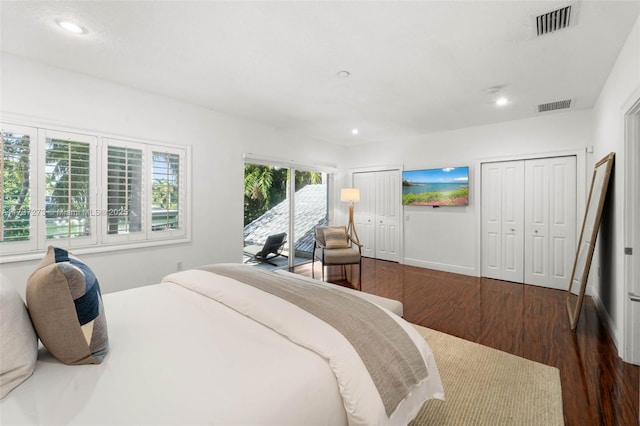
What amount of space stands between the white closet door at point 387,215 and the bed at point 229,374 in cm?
430

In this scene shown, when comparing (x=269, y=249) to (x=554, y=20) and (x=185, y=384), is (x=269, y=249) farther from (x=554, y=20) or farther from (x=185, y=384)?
(x=554, y=20)

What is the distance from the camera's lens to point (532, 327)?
2828 mm

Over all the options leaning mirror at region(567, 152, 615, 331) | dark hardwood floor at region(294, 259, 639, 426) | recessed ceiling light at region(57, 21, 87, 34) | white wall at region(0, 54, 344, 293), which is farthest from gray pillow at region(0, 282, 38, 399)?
leaning mirror at region(567, 152, 615, 331)

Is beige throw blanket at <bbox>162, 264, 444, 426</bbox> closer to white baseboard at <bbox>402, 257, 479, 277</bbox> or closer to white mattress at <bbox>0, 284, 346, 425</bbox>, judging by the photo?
white mattress at <bbox>0, 284, 346, 425</bbox>

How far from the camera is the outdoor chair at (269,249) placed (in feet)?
15.4

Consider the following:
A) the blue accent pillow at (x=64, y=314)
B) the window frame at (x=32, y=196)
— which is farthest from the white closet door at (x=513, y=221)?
the window frame at (x=32, y=196)

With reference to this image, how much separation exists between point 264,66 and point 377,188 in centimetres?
384

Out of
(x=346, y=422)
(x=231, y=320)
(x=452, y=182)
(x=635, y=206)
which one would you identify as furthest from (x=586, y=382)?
(x=452, y=182)

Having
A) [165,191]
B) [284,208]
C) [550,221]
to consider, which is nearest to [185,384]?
[165,191]

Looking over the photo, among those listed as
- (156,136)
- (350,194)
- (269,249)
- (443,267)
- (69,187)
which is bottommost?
(443,267)

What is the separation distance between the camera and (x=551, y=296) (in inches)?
148

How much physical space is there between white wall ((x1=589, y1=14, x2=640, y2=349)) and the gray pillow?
3.70 m

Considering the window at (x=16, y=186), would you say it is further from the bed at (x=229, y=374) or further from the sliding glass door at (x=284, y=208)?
the sliding glass door at (x=284, y=208)

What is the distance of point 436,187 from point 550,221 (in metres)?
1.71
